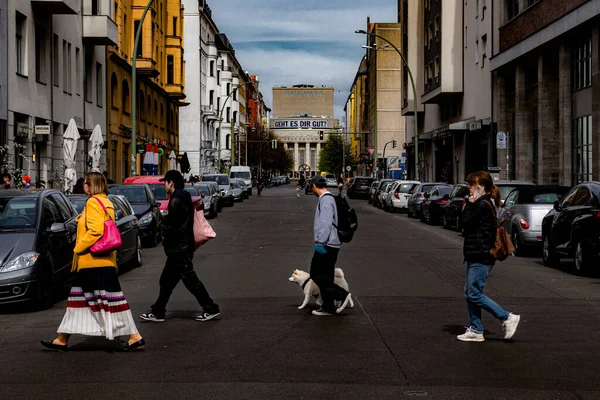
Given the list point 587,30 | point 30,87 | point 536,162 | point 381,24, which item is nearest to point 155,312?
point 30,87

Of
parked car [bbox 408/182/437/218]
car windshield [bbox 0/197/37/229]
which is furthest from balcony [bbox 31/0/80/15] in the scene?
car windshield [bbox 0/197/37/229]

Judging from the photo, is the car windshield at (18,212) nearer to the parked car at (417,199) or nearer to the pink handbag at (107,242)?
the pink handbag at (107,242)

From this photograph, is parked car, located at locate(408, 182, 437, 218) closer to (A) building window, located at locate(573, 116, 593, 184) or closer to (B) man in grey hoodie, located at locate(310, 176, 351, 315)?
(A) building window, located at locate(573, 116, 593, 184)

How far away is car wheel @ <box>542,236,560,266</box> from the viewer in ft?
55.1

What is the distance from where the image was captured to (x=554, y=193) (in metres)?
19.9

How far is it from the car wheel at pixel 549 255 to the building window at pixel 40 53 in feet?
66.5

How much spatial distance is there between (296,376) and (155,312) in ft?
11.2

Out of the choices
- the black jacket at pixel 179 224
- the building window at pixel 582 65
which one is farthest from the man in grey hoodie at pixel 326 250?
the building window at pixel 582 65

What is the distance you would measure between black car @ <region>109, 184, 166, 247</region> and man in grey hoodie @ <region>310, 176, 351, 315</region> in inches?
451

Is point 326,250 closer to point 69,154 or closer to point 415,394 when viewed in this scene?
point 415,394

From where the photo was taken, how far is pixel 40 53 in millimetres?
32188

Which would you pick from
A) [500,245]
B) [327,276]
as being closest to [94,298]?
[327,276]

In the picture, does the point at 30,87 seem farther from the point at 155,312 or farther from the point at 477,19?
the point at 477,19

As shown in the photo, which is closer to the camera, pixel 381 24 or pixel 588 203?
pixel 588 203
